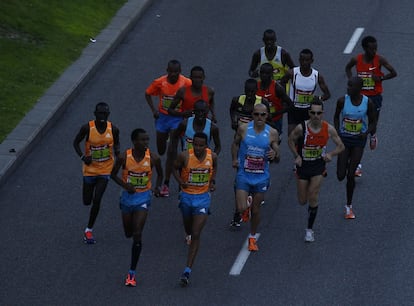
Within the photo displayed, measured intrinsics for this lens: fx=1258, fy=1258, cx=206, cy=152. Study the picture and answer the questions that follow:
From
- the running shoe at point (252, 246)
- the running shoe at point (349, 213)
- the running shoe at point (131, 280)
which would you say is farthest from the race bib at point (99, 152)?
the running shoe at point (349, 213)

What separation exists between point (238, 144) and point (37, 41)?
30.6ft

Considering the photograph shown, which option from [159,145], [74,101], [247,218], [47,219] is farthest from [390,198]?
[74,101]

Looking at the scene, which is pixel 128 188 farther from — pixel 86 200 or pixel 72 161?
pixel 72 161

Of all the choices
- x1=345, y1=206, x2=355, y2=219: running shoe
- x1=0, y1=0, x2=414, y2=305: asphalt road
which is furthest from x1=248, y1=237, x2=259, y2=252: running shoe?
x1=345, y1=206, x2=355, y2=219: running shoe

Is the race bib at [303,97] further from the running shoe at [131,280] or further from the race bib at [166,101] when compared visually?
the running shoe at [131,280]

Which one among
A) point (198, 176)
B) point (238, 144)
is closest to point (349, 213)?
point (238, 144)

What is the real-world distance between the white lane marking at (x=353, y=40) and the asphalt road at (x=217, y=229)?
0.48 ft

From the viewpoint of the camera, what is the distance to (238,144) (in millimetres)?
17750

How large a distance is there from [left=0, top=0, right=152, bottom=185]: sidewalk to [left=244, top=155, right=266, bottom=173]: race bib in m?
4.70

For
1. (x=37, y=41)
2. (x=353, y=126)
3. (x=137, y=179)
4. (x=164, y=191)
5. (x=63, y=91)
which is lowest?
(x=63, y=91)

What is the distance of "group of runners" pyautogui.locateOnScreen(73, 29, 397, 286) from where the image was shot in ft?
54.9

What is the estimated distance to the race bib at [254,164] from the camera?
57.5 ft

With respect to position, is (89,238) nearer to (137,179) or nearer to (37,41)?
(137,179)

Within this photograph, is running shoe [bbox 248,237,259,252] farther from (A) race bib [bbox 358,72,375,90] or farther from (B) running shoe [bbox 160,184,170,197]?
(A) race bib [bbox 358,72,375,90]
